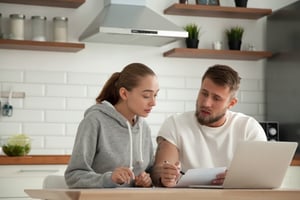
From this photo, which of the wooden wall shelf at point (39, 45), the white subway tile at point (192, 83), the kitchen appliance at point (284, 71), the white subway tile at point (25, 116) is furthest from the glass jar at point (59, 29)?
the kitchen appliance at point (284, 71)

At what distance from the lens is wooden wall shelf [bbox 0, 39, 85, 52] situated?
4703mm

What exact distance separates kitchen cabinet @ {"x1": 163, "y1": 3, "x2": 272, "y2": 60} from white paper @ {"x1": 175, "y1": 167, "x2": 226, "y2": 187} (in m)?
2.62

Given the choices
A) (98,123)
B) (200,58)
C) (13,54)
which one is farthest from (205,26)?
(98,123)

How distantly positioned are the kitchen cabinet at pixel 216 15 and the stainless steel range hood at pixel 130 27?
A: 23 cm

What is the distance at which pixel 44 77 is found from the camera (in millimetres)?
4965

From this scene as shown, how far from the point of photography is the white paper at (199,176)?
2447mm

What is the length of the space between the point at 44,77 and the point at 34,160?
0.93 meters

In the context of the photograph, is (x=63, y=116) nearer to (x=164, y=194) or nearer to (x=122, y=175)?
(x=122, y=175)

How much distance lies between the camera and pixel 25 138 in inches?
172

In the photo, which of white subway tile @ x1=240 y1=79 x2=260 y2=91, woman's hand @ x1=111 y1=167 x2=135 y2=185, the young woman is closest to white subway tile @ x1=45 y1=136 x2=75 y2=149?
white subway tile @ x1=240 y1=79 x2=260 y2=91

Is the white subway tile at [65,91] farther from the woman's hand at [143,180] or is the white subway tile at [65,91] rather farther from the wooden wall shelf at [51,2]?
the woman's hand at [143,180]

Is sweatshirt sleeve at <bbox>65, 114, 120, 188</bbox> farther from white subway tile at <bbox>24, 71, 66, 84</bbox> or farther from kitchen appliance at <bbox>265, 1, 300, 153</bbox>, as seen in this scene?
kitchen appliance at <bbox>265, 1, 300, 153</bbox>

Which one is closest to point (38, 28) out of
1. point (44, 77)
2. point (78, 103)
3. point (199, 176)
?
point (44, 77)

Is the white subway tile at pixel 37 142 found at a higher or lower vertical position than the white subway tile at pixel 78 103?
lower
